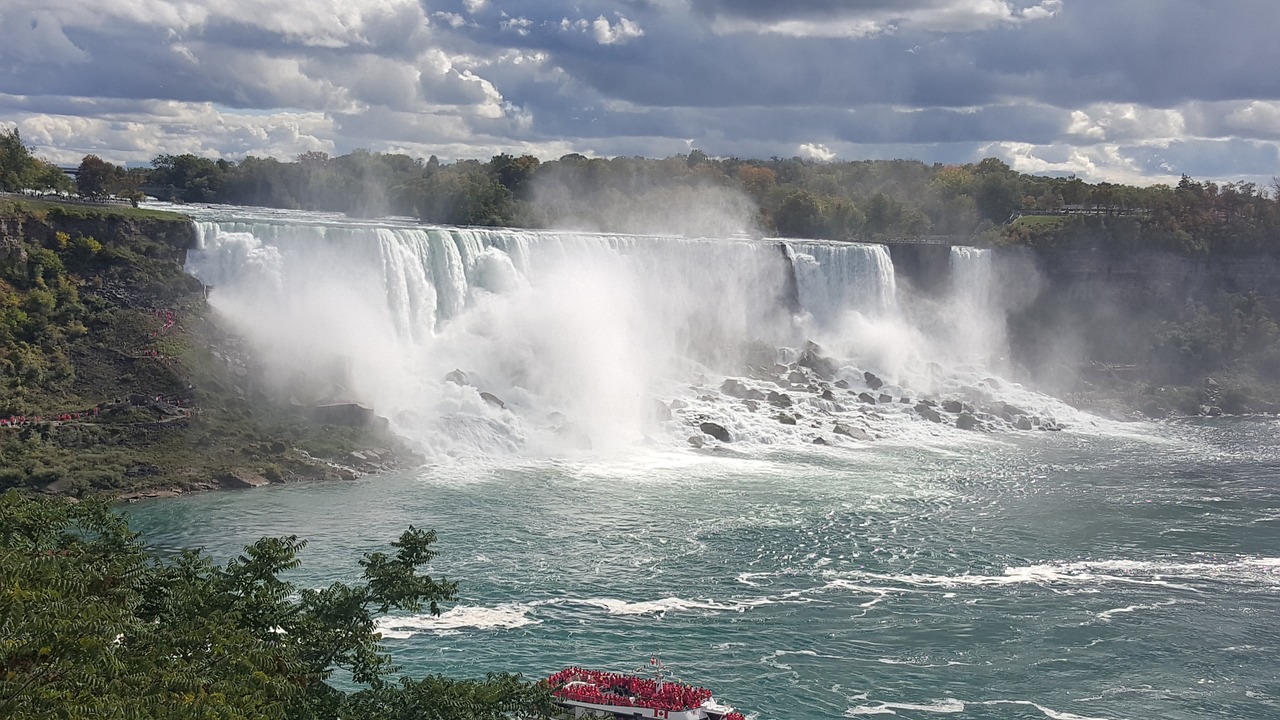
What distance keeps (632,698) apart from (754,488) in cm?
1645

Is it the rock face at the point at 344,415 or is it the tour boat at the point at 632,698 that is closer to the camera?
the tour boat at the point at 632,698

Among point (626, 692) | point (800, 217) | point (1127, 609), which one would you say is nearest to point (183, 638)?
point (626, 692)

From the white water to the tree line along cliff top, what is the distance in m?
16.1

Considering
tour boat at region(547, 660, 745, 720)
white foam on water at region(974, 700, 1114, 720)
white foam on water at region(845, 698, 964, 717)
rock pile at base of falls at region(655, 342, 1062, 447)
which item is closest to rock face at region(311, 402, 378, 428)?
rock pile at base of falls at region(655, 342, 1062, 447)

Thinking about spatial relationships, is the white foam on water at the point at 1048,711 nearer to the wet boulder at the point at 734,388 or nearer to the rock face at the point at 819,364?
the wet boulder at the point at 734,388

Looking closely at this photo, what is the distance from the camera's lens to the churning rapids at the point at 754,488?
21.5 meters

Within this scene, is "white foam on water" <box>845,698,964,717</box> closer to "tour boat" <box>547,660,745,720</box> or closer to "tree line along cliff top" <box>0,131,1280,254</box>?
"tour boat" <box>547,660,745,720</box>

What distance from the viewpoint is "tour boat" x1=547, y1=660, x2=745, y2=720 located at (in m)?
17.6

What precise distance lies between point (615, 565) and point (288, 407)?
1551 centimetres

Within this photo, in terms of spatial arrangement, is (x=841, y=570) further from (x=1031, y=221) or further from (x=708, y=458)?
(x=1031, y=221)

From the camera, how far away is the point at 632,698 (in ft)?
59.0

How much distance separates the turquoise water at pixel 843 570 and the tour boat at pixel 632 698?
4.14 feet

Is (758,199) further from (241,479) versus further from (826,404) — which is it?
(241,479)

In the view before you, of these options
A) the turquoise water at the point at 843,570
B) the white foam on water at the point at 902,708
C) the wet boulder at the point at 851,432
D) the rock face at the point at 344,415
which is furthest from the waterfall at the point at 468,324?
the white foam on water at the point at 902,708
